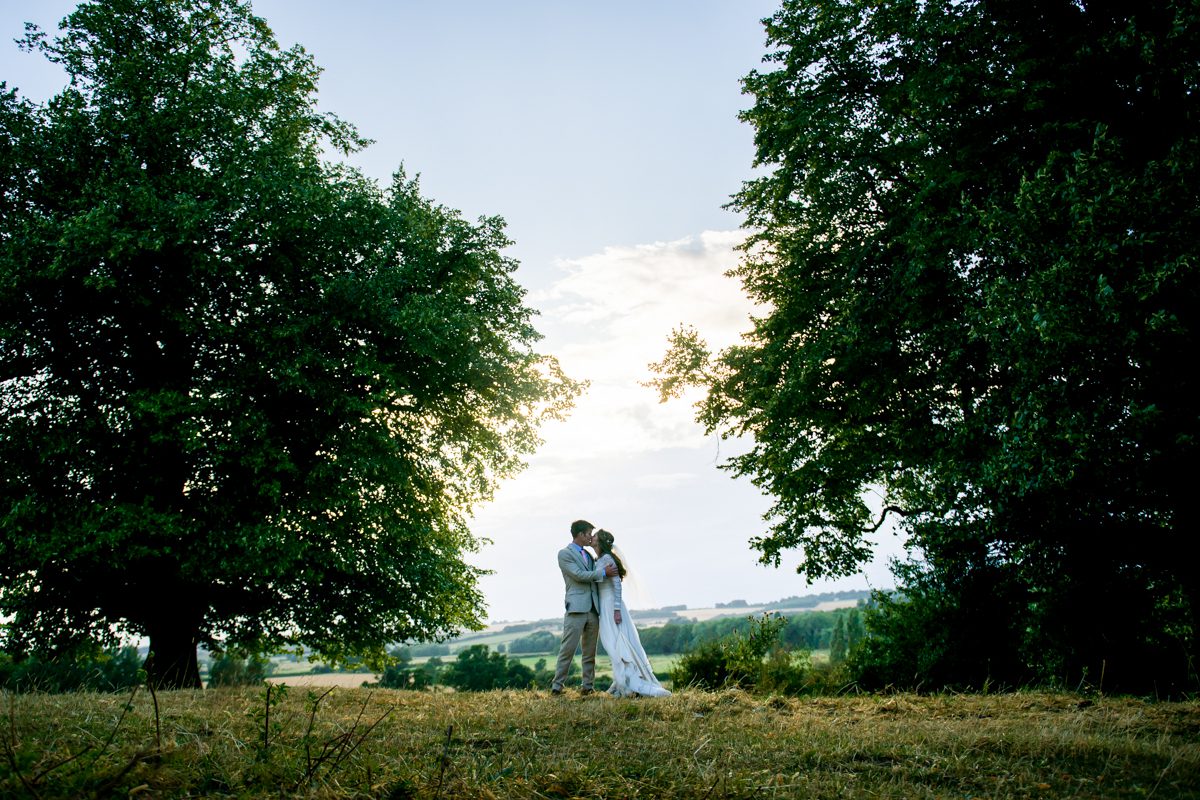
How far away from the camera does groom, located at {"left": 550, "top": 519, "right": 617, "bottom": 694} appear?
38.1ft

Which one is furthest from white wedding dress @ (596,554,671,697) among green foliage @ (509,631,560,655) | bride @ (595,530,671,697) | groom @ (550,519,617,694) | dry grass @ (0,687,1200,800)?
green foliage @ (509,631,560,655)

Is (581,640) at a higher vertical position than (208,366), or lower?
lower

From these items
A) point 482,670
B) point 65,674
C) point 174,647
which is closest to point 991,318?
point 174,647

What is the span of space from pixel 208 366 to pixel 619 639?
10.4 meters

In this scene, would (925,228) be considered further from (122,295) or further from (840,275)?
(122,295)

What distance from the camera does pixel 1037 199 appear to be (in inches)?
405

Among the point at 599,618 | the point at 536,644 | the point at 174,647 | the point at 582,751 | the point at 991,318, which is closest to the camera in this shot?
the point at 582,751

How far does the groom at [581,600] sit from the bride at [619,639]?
0.16 meters

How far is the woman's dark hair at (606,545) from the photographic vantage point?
12.0 m

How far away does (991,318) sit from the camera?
37.3 feet

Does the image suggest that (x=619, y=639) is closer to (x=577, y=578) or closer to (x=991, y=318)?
(x=577, y=578)

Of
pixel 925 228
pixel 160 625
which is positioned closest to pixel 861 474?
pixel 925 228

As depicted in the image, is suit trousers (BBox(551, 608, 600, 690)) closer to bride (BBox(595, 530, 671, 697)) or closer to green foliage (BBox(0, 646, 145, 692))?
bride (BBox(595, 530, 671, 697))

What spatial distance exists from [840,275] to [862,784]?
12746 millimetres
